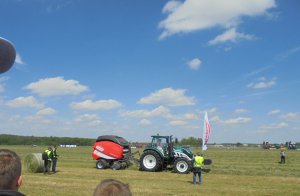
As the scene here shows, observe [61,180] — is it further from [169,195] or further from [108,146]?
[108,146]

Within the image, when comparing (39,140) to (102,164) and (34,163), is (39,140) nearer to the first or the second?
(102,164)

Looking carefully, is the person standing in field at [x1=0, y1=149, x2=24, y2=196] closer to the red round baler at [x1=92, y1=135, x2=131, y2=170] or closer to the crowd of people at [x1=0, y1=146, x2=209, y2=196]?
the crowd of people at [x1=0, y1=146, x2=209, y2=196]

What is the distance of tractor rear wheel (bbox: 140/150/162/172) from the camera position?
2230 centimetres

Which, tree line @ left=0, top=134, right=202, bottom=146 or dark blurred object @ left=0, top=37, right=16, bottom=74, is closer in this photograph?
dark blurred object @ left=0, top=37, right=16, bottom=74

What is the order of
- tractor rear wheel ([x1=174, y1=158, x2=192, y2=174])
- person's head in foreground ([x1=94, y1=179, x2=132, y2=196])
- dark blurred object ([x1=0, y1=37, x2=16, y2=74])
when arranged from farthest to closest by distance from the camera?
tractor rear wheel ([x1=174, y1=158, x2=192, y2=174]) → person's head in foreground ([x1=94, y1=179, x2=132, y2=196]) → dark blurred object ([x1=0, y1=37, x2=16, y2=74])

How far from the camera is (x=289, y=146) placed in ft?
321

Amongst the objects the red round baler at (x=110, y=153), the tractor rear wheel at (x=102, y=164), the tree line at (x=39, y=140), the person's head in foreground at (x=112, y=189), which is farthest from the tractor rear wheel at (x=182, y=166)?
the tree line at (x=39, y=140)

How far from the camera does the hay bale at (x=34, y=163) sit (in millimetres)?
20625

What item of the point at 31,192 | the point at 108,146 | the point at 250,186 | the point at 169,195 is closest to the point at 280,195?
the point at 250,186

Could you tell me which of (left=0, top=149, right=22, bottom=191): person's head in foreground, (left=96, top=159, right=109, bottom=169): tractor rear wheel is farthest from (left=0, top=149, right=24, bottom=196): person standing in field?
(left=96, top=159, right=109, bottom=169): tractor rear wheel

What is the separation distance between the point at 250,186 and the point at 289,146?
86.4 metres

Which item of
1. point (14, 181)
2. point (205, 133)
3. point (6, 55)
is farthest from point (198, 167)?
point (6, 55)

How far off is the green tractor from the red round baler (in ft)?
5.58

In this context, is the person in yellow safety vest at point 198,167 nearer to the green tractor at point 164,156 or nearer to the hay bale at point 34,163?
the green tractor at point 164,156
